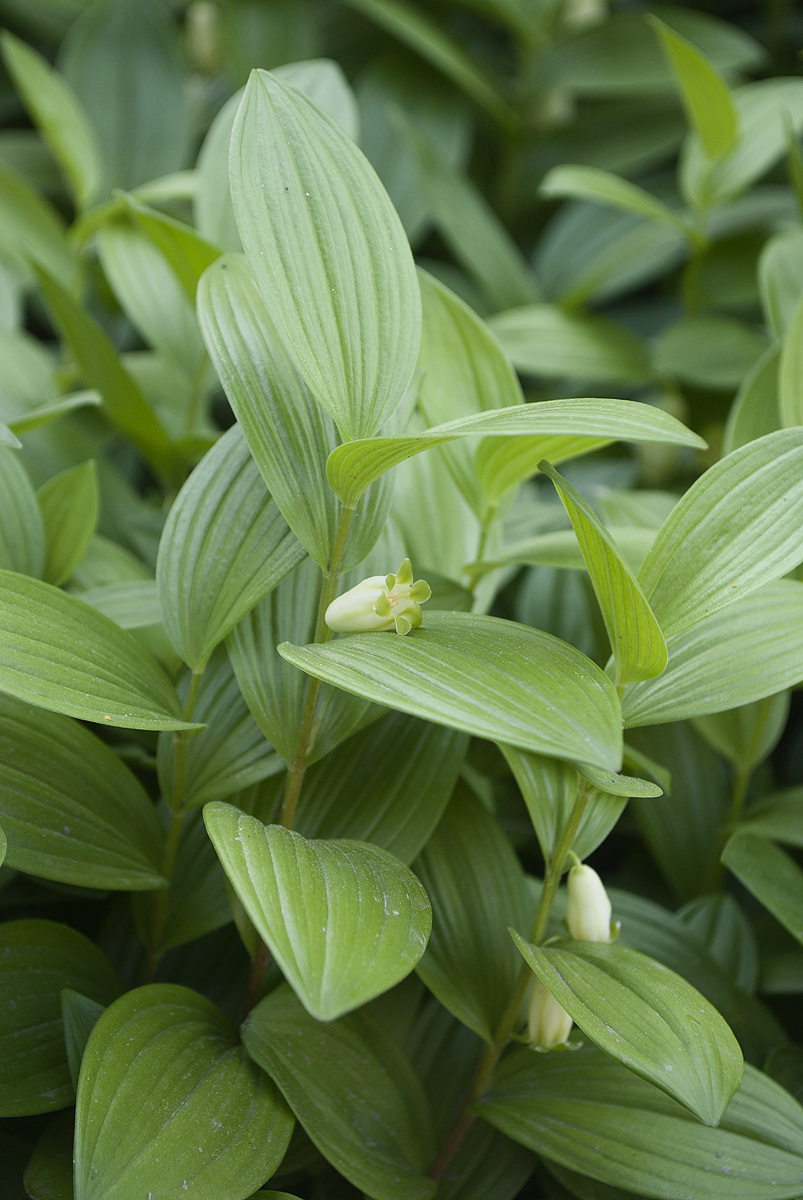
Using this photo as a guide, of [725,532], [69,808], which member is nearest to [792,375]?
[725,532]

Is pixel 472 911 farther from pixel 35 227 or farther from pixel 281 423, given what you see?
pixel 35 227

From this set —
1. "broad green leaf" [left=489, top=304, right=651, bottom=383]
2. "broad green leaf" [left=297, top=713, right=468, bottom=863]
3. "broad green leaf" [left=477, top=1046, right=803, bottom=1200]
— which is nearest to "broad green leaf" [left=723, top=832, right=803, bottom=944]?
"broad green leaf" [left=477, top=1046, right=803, bottom=1200]

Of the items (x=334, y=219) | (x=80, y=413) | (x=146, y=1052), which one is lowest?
(x=146, y=1052)

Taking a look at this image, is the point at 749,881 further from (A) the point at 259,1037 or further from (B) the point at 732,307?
(B) the point at 732,307

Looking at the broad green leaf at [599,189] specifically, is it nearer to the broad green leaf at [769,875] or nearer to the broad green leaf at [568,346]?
the broad green leaf at [568,346]

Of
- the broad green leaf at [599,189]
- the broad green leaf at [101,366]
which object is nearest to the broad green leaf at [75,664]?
the broad green leaf at [101,366]

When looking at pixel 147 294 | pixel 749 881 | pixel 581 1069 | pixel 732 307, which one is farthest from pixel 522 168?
pixel 581 1069

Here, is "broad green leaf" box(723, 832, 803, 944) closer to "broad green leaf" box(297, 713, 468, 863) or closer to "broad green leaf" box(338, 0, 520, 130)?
"broad green leaf" box(297, 713, 468, 863)
